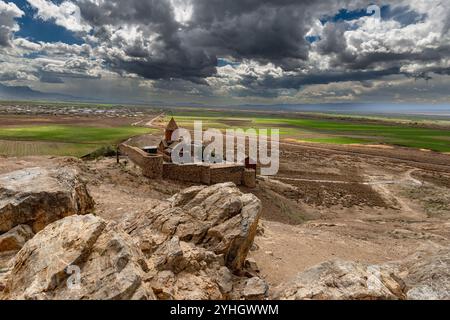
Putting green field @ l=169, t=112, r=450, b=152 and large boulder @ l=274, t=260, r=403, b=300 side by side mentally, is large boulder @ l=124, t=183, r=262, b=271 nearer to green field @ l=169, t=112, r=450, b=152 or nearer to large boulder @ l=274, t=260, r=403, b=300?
large boulder @ l=274, t=260, r=403, b=300

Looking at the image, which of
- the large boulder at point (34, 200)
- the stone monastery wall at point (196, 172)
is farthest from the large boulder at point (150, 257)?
the stone monastery wall at point (196, 172)

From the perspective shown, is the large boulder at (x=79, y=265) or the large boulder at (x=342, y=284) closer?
the large boulder at (x=79, y=265)

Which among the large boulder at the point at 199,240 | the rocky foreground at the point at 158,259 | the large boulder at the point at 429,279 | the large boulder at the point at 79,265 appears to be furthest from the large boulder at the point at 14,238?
the large boulder at the point at 429,279

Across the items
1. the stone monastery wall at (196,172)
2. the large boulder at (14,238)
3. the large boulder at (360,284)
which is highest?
the large boulder at (360,284)

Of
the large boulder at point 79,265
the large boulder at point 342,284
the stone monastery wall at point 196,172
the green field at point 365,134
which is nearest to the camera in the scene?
the large boulder at point 79,265

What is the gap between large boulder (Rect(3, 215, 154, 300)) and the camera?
5.18m

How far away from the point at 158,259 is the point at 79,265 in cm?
190

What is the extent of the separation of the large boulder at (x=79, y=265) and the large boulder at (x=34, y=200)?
159 inches

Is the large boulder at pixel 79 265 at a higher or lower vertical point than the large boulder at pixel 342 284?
higher

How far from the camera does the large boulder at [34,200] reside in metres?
9.87

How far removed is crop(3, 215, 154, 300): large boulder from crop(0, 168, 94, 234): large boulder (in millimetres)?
4045

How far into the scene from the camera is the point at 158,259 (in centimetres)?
720

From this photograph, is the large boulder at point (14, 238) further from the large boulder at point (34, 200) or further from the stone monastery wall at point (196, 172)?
the stone monastery wall at point (196, 172)

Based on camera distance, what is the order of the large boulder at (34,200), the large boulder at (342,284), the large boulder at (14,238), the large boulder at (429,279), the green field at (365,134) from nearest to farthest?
the large boulder at (342,284) → the large boulder at (429,279) → the large boulder at (14,238) → the large boulder at (34,200) → the green field at (365,134)
